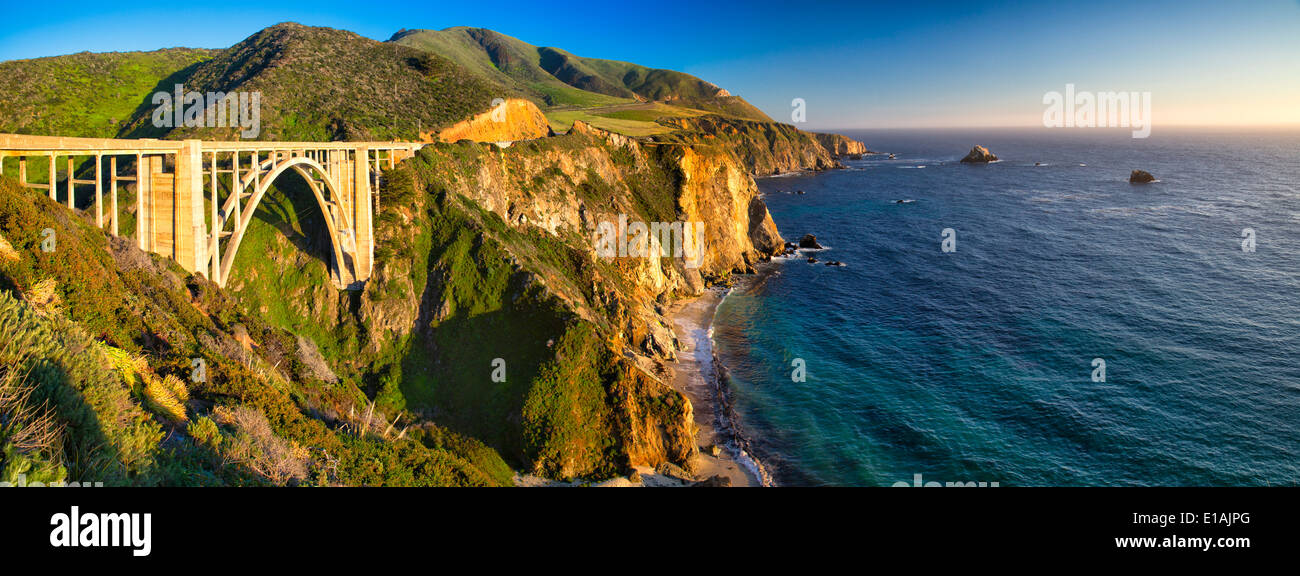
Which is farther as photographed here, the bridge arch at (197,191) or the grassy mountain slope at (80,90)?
the grassy mountain slope at (80,90)

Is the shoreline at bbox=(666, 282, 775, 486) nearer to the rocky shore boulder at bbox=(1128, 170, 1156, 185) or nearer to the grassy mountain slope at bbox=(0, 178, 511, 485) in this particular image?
the grassy mountain slope at bbox=(0, 178, 511, 485)

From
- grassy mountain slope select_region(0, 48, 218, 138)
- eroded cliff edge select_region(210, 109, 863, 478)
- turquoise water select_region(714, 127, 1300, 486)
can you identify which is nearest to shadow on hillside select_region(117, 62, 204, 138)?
grassy mountain slope select_region(0, 48, 218, 138)

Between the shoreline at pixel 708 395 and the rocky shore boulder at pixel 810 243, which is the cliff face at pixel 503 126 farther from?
the rocky shore boulder at pixel 810 243

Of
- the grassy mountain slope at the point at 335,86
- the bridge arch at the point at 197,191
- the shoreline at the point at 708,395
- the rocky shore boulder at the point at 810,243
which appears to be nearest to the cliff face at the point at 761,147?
the rocky shore boulder at the point at 810,243

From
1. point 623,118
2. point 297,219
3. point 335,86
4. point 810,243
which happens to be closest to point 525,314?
point 297,219

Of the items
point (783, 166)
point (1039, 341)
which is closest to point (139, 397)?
point (1039, 341)

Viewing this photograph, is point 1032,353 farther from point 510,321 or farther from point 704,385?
point 510,321
